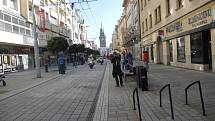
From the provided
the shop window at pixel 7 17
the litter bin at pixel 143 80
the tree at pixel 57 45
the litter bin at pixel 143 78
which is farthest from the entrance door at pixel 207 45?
the shop window at pixel 7 17

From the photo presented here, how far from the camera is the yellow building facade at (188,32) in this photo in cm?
1947

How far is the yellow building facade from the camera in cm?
1947

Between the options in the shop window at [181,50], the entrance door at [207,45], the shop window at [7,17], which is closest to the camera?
the entrance door at [207,45]

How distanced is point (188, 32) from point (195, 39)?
1.27m

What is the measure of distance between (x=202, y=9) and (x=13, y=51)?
26.0 metres

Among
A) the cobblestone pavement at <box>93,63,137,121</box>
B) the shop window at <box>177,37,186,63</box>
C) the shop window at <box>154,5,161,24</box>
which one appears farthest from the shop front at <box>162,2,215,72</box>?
the cobblestone pavement at <box>93,63,137,121</box>

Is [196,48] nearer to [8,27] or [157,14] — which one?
[157,14]

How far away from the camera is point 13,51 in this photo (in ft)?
130

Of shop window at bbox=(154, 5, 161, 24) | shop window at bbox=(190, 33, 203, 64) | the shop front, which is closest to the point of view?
the shop front

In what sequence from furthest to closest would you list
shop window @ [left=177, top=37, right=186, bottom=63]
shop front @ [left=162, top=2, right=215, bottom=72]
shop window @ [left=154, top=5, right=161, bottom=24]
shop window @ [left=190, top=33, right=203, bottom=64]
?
shop window @ [left=154, top=5, right=161, bottom=24] → shop window @ [left=177, top=37, right=186, bottom=63] → shop window @ [left=190, top=33, right=203, bottom=64] → shop front @ [left=162, top=2, right=215, bottom=72]

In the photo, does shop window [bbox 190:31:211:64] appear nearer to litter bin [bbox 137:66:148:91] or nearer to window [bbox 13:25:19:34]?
litter bin [bbox 137:66:148:91]

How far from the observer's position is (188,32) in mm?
23125

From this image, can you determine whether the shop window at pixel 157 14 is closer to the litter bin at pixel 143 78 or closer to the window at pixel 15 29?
the window at pixel 15 29

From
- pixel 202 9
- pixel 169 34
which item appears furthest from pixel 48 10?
pixel 202 9
